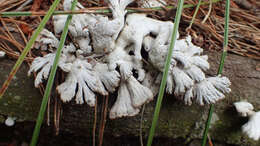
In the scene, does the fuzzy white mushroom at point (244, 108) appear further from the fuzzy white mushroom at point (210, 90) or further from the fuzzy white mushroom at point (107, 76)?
the fuzzy white mushroom at point (107, 76)

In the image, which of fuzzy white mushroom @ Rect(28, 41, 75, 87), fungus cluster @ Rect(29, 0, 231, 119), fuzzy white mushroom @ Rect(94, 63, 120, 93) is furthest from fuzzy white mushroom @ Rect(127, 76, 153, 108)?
fuzzy white mushroom @ Rect(28, 41, 75, 87)

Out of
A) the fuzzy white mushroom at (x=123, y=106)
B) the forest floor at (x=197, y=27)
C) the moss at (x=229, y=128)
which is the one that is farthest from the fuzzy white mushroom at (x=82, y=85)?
A: the moss at (x=229, y=128)

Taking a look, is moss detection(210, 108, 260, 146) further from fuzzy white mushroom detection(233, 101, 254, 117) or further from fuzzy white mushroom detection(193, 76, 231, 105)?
fuzzy white mushroom detection(193, 76, 231, 105)

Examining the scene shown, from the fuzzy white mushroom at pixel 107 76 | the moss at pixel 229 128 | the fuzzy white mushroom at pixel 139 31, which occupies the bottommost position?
the moss at pixel 229 128

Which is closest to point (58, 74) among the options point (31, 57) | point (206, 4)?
point (31, 57)

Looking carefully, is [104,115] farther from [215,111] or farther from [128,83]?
[215,111]

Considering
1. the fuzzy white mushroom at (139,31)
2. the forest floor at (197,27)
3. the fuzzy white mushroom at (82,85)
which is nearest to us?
the fuzzy white mushroom at (82,85)

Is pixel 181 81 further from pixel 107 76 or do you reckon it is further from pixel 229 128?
pixel 229 128

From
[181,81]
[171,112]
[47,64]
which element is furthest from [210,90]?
[47,64]
